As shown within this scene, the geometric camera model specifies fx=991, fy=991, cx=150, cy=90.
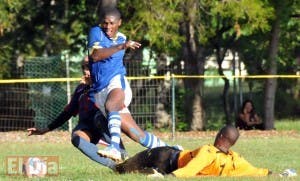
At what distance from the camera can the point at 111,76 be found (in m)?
11.5

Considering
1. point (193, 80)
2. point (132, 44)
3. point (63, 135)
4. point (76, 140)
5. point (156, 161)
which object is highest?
point (132, 44)

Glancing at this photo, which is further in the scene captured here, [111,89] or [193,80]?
[193,80]

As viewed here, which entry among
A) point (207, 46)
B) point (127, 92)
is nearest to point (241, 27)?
point (207, 46)

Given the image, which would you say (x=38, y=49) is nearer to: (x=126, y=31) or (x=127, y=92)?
(x=126, y=31)

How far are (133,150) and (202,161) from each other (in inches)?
334

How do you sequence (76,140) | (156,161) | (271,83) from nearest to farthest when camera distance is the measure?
(156,161) → (76,140) → (271,83)

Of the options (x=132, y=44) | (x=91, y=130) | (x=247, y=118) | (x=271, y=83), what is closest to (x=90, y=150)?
(x=91, y=130)

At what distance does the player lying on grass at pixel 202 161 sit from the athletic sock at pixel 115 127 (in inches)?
16.1

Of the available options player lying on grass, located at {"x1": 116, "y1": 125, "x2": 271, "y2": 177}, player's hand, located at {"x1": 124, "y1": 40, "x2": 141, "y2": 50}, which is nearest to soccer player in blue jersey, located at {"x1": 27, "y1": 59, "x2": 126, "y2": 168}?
player lying on grass, located at {"x1": 116, "y1": 125, "x2": 271, "y2": 177}

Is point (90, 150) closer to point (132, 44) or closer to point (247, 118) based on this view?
point (132, 44)

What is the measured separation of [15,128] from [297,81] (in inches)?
441

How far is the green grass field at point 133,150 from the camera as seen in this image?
464 inches

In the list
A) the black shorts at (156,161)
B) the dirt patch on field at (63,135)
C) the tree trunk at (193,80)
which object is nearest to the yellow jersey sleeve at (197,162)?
the black shorts at (156,161)

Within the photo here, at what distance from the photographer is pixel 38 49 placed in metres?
35.2
